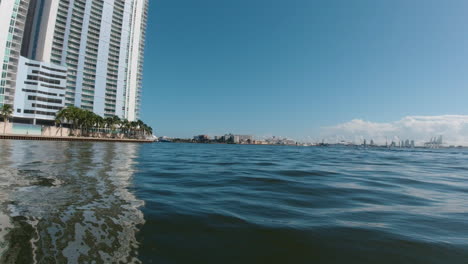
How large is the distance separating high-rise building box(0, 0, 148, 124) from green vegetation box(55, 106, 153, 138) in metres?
7.67

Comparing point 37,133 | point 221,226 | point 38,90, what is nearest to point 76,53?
point 38,90

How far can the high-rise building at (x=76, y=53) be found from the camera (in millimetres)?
83438

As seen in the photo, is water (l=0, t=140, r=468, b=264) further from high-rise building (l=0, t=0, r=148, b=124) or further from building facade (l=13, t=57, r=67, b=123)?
high-rise building (l=0, t=0, r=148, b=124)

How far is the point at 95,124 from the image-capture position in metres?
106

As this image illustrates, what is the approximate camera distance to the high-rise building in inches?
3285

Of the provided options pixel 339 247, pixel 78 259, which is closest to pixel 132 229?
pixel 78 259

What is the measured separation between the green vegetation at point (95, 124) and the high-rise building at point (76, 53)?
7671mm

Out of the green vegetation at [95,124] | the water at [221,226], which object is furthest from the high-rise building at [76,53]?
the water at [221,226]

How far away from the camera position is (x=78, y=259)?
113 inches

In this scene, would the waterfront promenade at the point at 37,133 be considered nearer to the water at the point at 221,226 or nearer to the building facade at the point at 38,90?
the building facade at the point at 38,90

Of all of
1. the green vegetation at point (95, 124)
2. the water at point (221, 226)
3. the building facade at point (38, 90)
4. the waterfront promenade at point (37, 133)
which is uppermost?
the building facade at point (38, 90)

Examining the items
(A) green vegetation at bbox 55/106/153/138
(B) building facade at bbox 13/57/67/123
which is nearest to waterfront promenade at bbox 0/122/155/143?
(A) green vegetation at bbox 55/106/153/138

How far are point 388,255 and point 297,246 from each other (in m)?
1.31

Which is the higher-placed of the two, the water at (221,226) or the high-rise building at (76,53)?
the high-rise building at (76,53)
